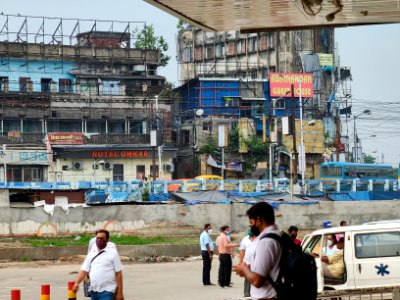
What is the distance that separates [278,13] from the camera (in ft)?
29.1

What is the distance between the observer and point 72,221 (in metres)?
42.7

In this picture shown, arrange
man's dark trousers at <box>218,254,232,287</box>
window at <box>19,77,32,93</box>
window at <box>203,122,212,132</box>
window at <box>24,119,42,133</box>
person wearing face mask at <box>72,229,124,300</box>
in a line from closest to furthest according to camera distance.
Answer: person wearing face mask at <box>72,229,124,300</box>
man's dark trousers at <box>218,254,232,287</box>
window at <box>24,119,42,133</box>
window at <box>19,77,32,93</box>
window at <box>203,122,212,132</box>

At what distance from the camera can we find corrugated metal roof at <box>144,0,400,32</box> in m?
8.41

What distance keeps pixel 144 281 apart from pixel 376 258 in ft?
39.1

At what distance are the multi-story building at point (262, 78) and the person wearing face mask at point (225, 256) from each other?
49542 mm

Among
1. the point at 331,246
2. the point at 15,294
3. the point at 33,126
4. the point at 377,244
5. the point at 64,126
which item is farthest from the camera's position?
the point at 64,126

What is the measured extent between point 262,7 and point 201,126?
255 ft

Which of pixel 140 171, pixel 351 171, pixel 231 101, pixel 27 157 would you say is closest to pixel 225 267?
pixel 27 157

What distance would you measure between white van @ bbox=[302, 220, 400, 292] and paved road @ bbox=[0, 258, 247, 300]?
215 inches

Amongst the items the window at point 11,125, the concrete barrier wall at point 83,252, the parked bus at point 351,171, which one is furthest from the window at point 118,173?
the concrete barrier wall at point 83,252

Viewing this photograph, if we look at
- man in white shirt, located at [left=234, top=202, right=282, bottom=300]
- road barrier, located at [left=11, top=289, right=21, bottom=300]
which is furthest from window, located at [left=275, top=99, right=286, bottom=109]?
man in white shirt, located at [left=234, top=202, right=282, bottom=300]

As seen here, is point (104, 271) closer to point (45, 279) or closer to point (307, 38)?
point (45, 279)

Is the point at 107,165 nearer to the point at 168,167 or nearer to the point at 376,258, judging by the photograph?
the point at 168,167

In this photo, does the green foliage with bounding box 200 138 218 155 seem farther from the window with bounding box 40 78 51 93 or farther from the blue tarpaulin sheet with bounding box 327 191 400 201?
the blue tarpaulin sheet with bounding box 327 191 400 201
